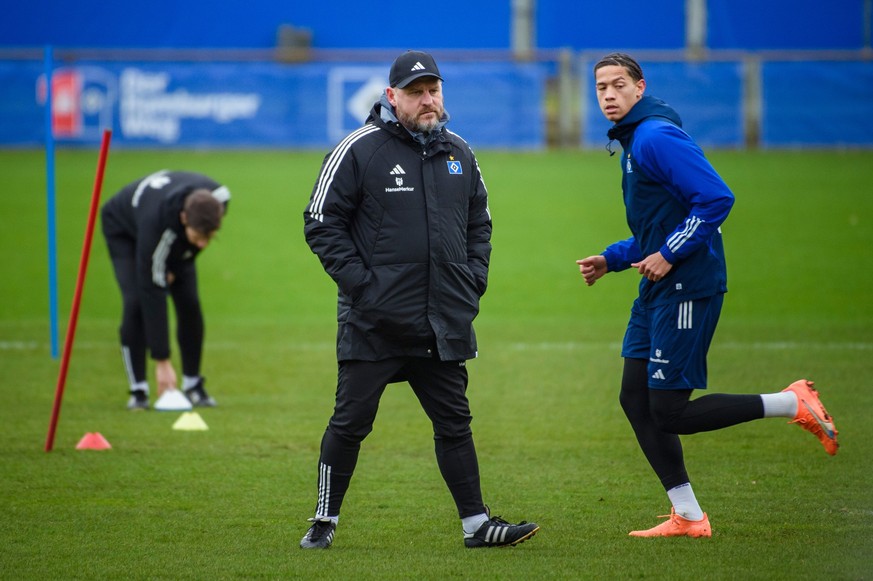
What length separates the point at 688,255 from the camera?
17.6ft

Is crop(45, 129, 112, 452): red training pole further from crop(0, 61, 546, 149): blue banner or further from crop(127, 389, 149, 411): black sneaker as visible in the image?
crop(0, 61, 546, 149): blue banner

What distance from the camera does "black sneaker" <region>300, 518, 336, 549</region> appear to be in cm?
558

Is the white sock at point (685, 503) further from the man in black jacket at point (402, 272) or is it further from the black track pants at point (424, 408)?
the black track pants at point (424, 408)

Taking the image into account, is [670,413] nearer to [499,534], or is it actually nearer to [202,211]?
[499,534]

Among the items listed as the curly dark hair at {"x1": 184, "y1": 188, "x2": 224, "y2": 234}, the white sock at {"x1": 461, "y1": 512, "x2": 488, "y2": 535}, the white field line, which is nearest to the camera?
the white sock at {"x1": 461, "y1": 512, "x2": 488, "y2": 535}

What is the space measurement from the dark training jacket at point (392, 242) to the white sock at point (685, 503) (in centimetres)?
112

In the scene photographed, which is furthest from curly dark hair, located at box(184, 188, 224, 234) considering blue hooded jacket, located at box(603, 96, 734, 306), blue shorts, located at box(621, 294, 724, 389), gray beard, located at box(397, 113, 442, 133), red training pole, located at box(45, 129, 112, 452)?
blue shorts, located at box(621, 294, 724, 389)

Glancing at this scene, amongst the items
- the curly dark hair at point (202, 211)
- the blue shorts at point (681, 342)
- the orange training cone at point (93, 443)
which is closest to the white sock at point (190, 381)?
the curly dark hair at point (202, 211)

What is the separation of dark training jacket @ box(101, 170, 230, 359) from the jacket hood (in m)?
3.73

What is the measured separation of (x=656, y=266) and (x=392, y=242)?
1.10 metres

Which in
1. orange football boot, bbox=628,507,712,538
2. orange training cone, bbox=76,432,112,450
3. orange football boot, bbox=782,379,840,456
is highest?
orange football boot, bbox=782,379,840,456

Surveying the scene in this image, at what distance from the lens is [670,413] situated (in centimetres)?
553

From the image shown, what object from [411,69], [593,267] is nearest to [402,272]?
[411,69]

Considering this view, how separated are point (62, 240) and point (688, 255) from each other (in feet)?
48.1
